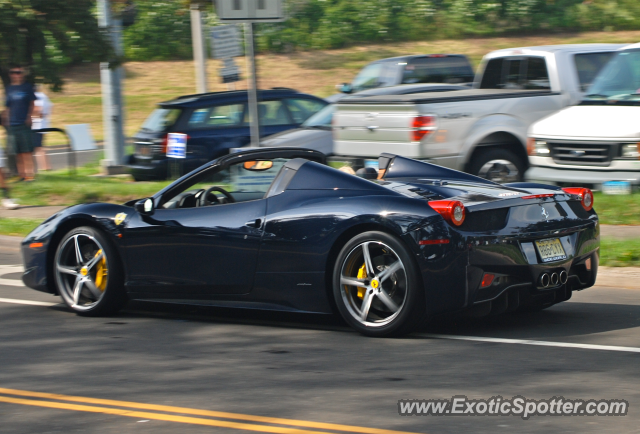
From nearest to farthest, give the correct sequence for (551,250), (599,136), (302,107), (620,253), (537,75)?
(551,250)
(620,253)
(599,136)
(537,75)
(302,107)

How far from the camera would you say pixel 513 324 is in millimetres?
6664

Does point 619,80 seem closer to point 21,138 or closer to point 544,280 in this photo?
point 544,280

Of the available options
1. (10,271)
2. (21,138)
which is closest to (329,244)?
(10,271)

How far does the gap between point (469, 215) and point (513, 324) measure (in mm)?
1123

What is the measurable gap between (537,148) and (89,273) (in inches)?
262

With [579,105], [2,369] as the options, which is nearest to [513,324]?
[2,369]

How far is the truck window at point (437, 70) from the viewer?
19.4m

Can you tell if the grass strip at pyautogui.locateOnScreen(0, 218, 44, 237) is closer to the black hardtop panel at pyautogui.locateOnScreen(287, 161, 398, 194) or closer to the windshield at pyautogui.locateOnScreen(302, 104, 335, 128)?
the windshield at pyautogui.locateOnScreen(302, 104, 335, 128)

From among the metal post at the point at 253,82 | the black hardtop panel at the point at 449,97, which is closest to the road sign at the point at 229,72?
the black hardtop panel at the point at 449,97

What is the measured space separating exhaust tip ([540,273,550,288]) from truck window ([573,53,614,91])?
7.73 metres

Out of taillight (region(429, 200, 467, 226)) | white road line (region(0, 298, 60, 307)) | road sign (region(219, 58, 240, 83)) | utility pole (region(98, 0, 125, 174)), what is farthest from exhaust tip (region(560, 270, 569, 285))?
road sign (region(219, 58, 240, 83))

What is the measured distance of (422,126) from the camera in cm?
1198

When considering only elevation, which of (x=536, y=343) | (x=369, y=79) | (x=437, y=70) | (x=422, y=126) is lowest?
(x=536, y=343)

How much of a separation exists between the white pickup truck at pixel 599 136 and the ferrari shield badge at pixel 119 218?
6395 millimetres
